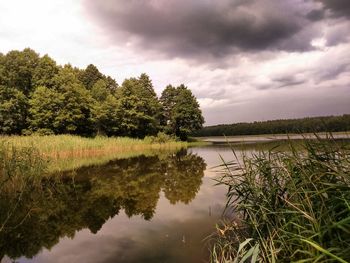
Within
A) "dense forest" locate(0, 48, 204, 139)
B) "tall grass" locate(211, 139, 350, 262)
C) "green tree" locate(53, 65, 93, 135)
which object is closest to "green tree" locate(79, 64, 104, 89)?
"dense forest" locate(0, 48, 204, 139)

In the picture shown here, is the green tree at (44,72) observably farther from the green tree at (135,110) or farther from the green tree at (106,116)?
the green tree at (135,110)

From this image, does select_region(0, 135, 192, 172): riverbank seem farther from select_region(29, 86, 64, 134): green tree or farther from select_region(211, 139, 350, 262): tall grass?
select_region(211, 139, 350, 262): tall grass

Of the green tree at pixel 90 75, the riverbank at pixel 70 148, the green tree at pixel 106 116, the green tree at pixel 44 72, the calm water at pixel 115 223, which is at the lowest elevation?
the calm water at pixel 115 223

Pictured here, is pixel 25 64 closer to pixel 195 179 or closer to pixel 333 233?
pixel 195 179

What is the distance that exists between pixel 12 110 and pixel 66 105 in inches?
257

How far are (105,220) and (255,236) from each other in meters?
5.05

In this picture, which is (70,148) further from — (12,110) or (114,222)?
(12,110)

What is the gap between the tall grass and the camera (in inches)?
134

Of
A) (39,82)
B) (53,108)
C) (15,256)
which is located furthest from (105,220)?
(39,82)

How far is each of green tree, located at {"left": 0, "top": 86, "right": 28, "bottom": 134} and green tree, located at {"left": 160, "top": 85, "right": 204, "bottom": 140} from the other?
2469 cm

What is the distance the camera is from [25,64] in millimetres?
43375

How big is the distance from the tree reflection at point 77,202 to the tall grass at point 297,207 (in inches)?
166

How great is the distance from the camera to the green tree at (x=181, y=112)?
56.8 metres

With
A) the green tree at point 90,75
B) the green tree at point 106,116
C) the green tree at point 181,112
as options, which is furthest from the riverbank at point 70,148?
the green tree at point 90,75
